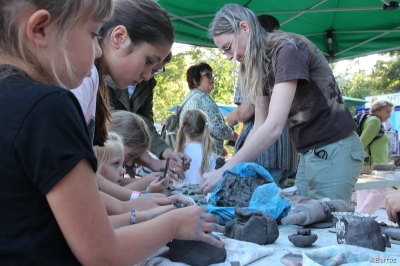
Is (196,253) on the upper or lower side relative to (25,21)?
lower

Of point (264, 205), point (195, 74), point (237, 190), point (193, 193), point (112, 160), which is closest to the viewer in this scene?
point (264, 205)

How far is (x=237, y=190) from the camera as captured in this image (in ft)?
6.57

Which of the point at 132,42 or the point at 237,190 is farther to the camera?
the point at 237,190

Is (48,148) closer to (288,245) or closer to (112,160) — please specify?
(288,245)

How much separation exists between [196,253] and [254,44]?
155cm

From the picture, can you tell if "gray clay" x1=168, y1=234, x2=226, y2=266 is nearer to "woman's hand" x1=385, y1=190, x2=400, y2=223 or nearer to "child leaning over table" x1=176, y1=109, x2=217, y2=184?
"woman's hand" x1=385, y1=190, x2=400, y2=223

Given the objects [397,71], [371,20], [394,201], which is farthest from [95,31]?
[397,71]

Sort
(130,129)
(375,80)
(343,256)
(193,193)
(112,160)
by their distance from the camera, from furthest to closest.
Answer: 1. (375,80)
2. (130,129)
3. (112,160)
4. (193,193)
5. (343,256)

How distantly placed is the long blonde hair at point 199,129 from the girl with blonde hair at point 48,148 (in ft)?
10.7

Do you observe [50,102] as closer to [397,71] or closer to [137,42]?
[137,42]

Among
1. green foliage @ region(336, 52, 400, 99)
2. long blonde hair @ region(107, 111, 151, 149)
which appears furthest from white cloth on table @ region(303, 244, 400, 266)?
green foliage @ region(336, 52, 400, 99)

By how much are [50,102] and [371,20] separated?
20.5 feet

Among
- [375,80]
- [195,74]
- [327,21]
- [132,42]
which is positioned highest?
[375,80]

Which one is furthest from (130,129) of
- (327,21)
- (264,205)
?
(327,21)
